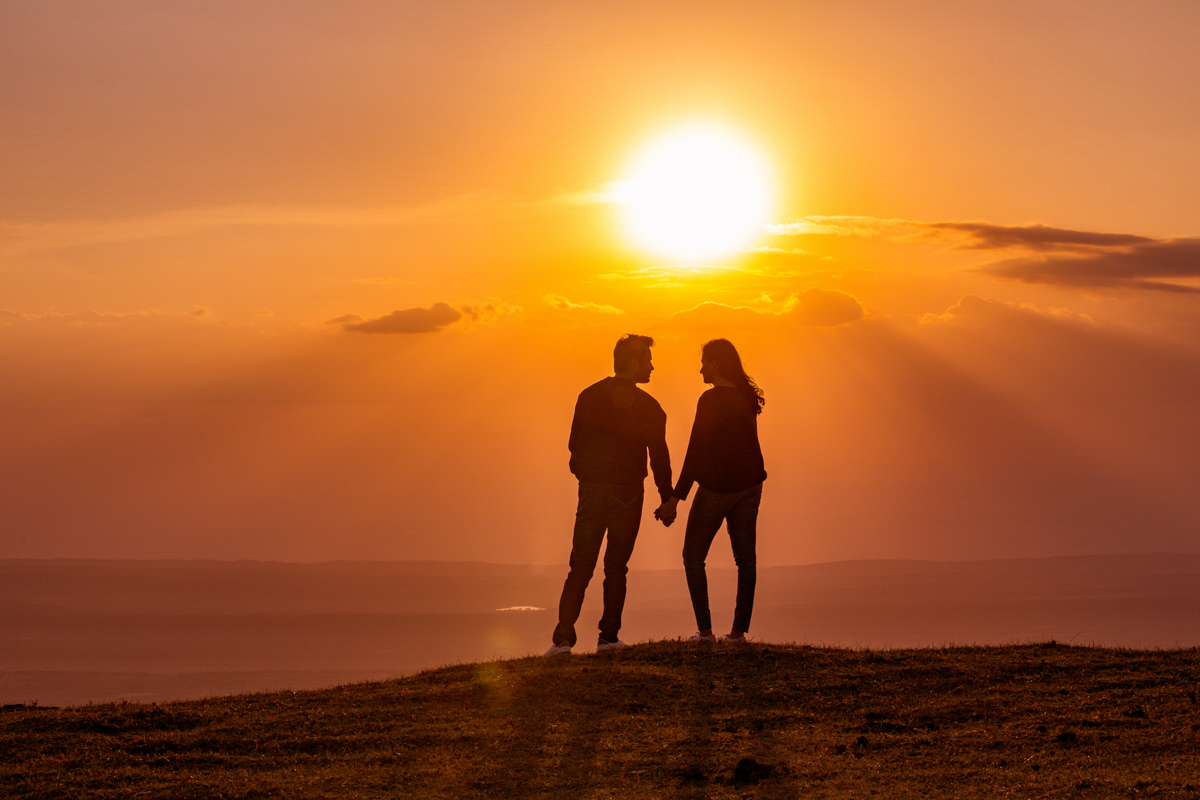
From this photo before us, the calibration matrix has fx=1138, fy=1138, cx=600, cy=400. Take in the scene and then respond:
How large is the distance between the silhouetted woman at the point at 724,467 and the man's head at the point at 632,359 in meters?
0.70

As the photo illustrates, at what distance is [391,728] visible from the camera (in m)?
10.7

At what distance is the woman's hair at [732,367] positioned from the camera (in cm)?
1331

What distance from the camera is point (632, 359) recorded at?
13297 millimetres

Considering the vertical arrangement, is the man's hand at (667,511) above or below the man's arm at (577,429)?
below

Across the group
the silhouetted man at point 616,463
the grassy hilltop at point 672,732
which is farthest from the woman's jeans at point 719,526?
the grassy hilltop at point 672,732

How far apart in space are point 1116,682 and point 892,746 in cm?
337

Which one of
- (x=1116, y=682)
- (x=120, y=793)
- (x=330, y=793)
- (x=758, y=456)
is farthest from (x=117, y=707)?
(x=1116, y=682)

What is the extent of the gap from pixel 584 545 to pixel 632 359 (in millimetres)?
2246

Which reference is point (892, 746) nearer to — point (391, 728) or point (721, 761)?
point (721, 761)

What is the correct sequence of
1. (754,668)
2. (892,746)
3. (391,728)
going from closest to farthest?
1. (892,746)
2. (391,728)
3. (754,668)

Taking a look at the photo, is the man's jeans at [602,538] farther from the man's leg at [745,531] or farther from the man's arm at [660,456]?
the man's leg at [745,531]

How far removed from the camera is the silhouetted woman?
13125 millimetres

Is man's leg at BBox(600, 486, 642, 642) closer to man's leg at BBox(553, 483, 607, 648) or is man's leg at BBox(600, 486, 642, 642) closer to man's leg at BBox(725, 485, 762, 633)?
man's leg at BBox(553, 483, 607, 648)

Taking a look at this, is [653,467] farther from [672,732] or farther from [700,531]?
[672,732]
